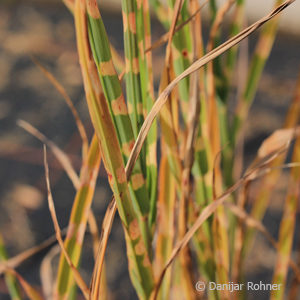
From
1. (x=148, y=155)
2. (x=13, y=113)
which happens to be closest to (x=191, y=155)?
(x=148, y=155)

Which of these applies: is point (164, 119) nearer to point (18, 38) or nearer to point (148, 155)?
point (148, 155)

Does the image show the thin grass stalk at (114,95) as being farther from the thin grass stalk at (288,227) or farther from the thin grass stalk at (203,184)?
the thin grass stalk at (288,227)

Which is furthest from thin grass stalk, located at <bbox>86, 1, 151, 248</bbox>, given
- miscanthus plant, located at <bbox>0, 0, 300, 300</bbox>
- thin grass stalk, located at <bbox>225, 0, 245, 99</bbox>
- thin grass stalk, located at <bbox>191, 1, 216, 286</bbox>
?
thin grass stalk, located at <bbox>225, 0, 245, 99</bbox>

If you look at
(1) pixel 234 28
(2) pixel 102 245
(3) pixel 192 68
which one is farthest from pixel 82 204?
(1) pixel 234 28

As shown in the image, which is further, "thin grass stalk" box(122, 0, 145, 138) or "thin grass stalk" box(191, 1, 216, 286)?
"thin grass stalk" box(191, 1, 216, 286)

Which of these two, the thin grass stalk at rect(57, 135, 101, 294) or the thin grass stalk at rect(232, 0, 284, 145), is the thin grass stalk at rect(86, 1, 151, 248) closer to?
the thin grass stalk at rect(57, 135, 101, 294)

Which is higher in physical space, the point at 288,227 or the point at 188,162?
the point at 188,162

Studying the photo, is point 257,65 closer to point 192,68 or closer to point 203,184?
point 203,184

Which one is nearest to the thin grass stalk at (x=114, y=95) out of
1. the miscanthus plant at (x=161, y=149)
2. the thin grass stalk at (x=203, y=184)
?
the miscanthus plant at (x=161, y=149)
